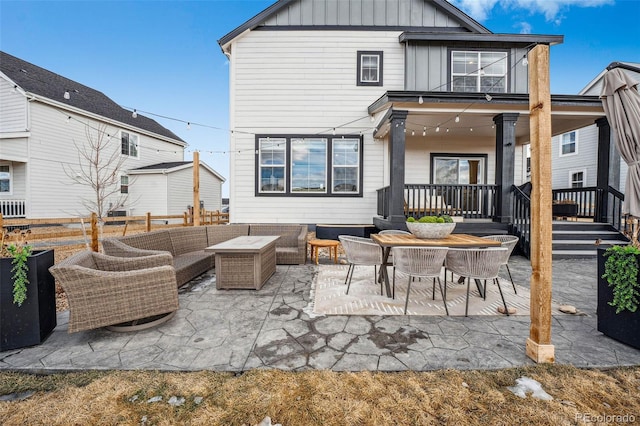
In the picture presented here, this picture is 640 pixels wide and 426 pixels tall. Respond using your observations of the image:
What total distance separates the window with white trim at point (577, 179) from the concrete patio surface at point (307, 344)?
13.0m

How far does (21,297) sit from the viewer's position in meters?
2.41

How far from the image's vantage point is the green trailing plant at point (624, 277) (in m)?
2.48

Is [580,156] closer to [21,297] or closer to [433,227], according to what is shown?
[433,227]

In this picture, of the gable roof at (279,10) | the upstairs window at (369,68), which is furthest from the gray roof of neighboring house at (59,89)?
the upstairs window at (369,68)

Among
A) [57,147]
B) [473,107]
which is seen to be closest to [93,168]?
[57,147]

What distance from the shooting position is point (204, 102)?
16.6 meters

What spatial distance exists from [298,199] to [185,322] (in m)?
5.65

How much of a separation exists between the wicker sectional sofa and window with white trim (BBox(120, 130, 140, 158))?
12484 mm

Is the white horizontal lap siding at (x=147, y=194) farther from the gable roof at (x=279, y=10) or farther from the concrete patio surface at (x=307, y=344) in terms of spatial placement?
the concrete patio surface at (x=307, y=344)

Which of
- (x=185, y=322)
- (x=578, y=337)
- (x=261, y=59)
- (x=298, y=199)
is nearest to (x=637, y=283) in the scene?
(x=578, y=337)

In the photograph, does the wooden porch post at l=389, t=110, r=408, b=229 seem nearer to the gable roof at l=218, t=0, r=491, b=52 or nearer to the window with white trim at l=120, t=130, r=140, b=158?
the gable roof at l=218, t=0, r=491, b=52

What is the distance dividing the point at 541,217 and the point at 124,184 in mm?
17416

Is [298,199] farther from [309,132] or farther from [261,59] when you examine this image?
[261,59]

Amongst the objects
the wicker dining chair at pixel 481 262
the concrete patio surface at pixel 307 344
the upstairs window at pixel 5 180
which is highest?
the upstairs window at pixel 5 180
